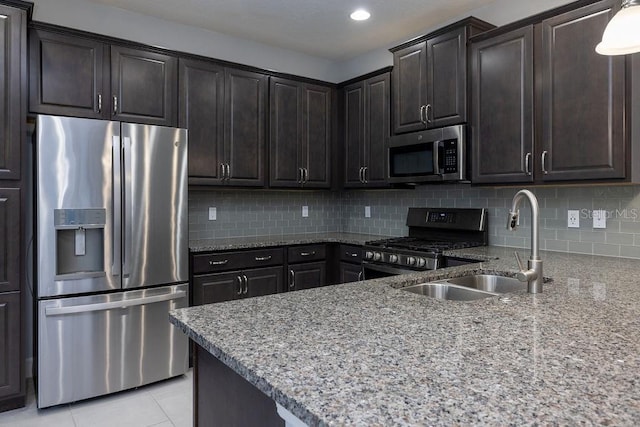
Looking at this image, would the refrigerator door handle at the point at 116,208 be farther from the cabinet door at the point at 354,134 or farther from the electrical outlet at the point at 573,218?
the electrical outlet at the point at 573,218

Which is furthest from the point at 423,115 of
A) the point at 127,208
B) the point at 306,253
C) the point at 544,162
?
the point at 127,208

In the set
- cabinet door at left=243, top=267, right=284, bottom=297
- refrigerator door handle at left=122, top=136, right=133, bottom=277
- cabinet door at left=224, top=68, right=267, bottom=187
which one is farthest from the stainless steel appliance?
refrigerator door handle at left=122, top=136, right=133, bottom=277

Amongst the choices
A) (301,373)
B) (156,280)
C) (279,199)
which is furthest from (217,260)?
(301,373)

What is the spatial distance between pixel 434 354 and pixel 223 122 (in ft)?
9.74

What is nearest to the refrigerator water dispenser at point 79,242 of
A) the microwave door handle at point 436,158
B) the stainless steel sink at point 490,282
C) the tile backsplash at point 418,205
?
the tile backsplash at point 418,205

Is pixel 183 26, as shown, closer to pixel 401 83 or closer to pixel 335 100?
pixel 335 100

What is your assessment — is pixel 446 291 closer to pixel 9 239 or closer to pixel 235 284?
pixel 235 284

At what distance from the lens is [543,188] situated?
2945 mm

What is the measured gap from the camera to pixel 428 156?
325cm

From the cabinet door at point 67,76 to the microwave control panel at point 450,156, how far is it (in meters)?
2.42

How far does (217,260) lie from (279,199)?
1198mm

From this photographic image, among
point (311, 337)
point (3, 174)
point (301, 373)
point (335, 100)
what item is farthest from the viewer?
point (335, 100)

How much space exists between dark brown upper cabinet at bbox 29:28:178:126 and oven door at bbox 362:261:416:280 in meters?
1.90

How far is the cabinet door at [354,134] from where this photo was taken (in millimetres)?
4000
